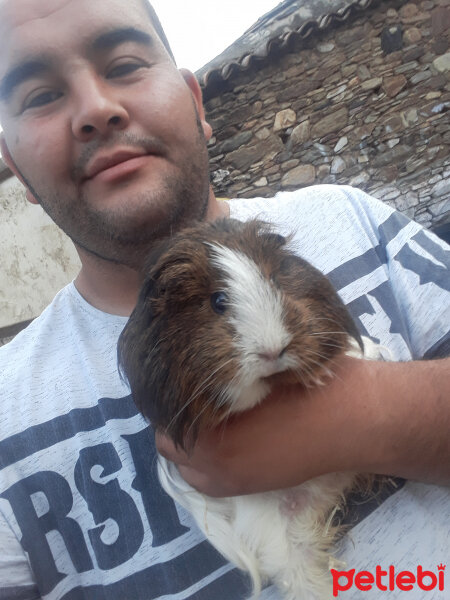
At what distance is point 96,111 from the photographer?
1.38m

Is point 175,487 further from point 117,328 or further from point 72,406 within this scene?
point 117,328

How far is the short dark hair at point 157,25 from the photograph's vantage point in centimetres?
169

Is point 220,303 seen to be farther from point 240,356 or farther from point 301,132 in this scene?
point 301,132

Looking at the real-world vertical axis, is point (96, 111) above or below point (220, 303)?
above

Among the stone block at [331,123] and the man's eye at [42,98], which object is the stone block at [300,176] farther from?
the man's eye at [42,98]

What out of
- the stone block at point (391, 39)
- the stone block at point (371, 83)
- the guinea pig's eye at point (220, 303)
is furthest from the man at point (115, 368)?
the stone block at point (391, 39)

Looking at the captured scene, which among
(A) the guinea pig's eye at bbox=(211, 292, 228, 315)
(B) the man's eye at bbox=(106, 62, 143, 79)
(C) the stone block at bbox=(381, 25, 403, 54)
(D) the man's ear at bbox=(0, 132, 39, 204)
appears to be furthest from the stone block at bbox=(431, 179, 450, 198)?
(A) the guinea pig's eye at bbox=(211, 292, 228, 315)

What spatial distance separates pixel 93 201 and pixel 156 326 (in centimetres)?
63

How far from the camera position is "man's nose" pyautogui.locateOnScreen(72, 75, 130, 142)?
1.38 meters

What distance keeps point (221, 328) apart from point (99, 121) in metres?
0.87

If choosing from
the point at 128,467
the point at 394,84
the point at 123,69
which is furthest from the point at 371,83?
the point at 128,467

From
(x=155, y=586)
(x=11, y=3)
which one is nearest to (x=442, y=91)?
(x=11, y=3)

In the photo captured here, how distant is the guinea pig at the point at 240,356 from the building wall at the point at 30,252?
13.9 feet

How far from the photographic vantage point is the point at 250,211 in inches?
67.6
